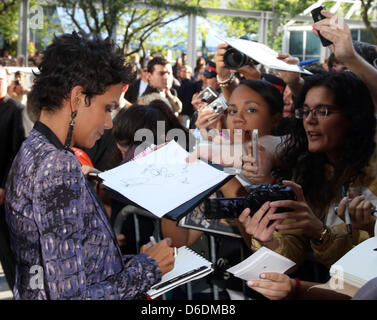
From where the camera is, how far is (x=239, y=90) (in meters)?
2.55

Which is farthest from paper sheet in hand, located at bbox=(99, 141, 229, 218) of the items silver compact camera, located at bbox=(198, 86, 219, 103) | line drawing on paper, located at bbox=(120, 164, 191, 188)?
silver compact camera, located at bbox=(198, 86, 219, 103)

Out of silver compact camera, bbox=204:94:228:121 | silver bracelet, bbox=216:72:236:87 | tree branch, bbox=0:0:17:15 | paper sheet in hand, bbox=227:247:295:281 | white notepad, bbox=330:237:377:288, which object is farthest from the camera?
tree branch, bbox=0:0:17:15

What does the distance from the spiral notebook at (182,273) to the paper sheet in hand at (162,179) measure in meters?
0.24

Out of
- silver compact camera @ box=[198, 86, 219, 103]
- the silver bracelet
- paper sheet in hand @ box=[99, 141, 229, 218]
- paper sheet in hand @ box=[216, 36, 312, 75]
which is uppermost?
paper sheet in hand @ box=[216, 36, 312, 75]

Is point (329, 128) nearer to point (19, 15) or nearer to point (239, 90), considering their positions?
point (239, 90)

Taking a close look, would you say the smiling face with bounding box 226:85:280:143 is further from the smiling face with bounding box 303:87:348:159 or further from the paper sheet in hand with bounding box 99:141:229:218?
the paper sheet in hand with bounding box 99:141:229:218

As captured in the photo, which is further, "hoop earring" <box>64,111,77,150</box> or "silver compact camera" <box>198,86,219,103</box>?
"silver compact camera" <box>198,86,219,103</box>

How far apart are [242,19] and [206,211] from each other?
52.6 ft

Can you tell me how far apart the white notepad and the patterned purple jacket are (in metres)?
0.65

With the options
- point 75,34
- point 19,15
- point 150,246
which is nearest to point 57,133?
point 75,34

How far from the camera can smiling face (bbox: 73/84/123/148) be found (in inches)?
60.1

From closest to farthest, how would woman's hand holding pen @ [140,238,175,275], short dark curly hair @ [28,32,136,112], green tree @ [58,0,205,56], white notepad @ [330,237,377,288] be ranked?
white notepad @ [330,237,377,288] < short dark curly hair @ [28,32,136,112] < woman's hand holding pen @ [140,238,175,275] < green tree @ [58,0,205,56]

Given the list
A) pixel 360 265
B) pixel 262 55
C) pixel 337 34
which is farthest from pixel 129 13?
pixel 360 265

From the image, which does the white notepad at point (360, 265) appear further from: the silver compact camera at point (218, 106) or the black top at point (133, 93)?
the black top at point (133, 93)
